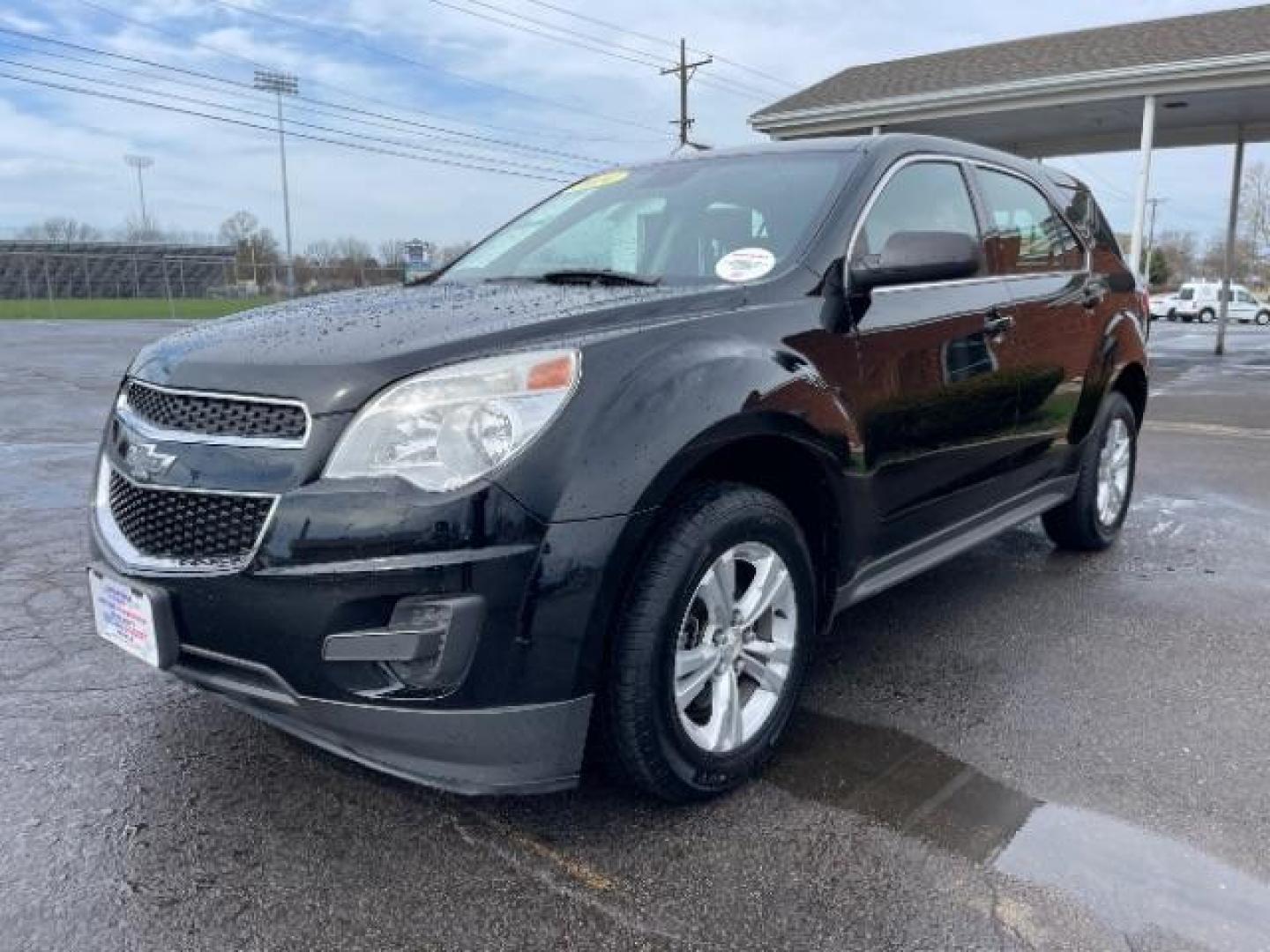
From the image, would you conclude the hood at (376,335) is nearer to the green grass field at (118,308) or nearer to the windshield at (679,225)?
the windshield at (679,225)

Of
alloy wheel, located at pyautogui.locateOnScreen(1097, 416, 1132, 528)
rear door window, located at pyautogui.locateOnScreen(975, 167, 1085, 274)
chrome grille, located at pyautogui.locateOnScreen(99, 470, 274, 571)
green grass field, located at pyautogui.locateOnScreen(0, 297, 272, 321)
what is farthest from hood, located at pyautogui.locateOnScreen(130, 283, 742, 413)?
green grass field, located at pyautogui.locateOnScreen(0, 297, 272, 321)

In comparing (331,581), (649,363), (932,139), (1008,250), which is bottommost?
(331,581)

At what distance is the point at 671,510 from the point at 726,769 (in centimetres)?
71

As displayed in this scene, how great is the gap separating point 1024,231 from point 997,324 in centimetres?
72

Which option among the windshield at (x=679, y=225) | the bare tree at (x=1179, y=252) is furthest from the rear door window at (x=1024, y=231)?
the bare tree at (x=1179, y=252)

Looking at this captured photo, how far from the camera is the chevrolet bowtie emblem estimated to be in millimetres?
2371

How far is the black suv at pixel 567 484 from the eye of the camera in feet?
6.99

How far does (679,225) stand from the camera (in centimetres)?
345

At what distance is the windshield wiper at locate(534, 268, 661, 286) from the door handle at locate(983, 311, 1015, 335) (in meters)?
1.33

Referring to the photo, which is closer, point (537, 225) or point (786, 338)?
point (786, 338)

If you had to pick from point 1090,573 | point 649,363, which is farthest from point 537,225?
point 1090,573

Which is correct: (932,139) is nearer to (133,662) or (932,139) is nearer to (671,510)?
(671,510)

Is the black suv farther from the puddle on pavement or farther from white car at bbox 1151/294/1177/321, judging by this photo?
white car at bbox 1151/294/1177/321

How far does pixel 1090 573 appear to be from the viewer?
4.69 m
